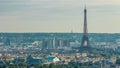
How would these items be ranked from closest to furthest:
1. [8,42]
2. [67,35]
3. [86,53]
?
[86,53]
[8,42]
[67,35]

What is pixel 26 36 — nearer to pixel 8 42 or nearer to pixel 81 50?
pixel 8 42

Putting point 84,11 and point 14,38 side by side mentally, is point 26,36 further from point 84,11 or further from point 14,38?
point 84,11

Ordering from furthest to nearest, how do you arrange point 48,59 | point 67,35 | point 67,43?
point 67,35 → point 67,43 → point 48,59

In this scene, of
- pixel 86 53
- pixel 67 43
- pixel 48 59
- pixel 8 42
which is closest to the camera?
pixel 48 59

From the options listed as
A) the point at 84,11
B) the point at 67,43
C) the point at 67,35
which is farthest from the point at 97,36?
the point at 84,11

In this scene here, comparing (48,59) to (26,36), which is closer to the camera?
(48,59)

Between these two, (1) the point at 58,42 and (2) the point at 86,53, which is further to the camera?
(1) the point at 58,42

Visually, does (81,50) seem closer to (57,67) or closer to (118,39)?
(57,67)

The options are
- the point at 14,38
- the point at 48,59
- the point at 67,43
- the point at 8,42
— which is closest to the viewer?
the point at 48,59

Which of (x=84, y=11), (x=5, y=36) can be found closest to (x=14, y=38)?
(x=5, y=36)
